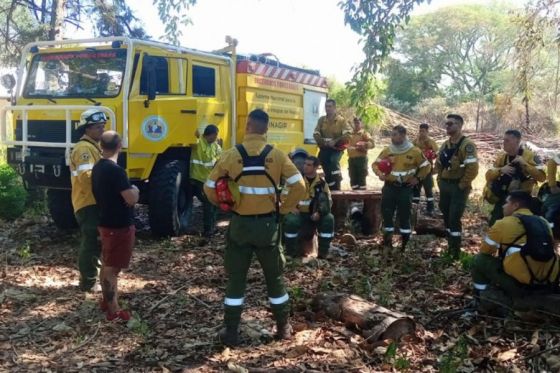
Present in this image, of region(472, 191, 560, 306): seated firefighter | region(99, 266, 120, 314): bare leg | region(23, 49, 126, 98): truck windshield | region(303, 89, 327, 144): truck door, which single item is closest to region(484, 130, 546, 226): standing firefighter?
region(472, 191, 560, 306): seated firefighter

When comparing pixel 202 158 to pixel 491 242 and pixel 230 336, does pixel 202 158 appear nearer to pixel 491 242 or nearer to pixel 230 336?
pixel 230 336

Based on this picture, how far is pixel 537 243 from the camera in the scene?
451 centimetres

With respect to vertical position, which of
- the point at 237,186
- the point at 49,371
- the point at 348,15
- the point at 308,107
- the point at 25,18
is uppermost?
the point at 25,18

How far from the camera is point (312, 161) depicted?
6.69m

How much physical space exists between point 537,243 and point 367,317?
1478 mm

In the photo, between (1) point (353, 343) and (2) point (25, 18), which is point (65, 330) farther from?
(2) point (25, 18)

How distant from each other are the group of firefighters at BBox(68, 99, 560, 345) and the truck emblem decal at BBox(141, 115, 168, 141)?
0.49m

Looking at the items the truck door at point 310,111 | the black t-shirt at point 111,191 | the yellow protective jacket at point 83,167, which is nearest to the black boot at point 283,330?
the black t-shirt at point 111,191

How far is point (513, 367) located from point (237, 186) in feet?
7.41

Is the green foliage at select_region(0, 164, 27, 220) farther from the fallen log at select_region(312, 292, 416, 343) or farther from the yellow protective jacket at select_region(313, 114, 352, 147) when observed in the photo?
the fallen log at select_region(312, 292, 416, 343)

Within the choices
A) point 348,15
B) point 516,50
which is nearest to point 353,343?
point 348,15

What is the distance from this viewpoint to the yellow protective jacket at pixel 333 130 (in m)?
9.26

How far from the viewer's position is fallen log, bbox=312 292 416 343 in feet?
14.0

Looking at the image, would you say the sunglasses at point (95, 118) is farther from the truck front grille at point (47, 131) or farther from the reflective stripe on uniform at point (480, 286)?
the reflective stripe on uniform at point (480, 286)
